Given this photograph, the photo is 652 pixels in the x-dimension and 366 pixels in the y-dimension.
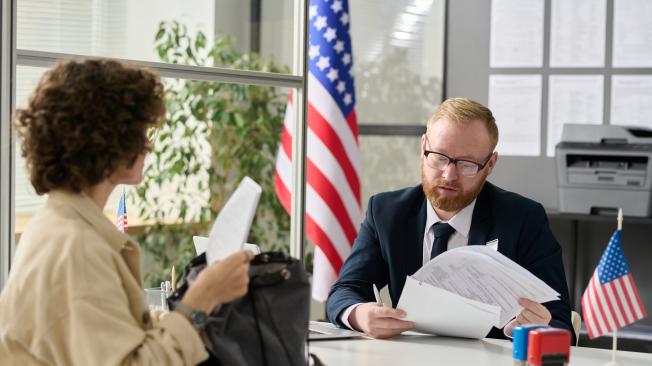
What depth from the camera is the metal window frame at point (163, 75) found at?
2328mm

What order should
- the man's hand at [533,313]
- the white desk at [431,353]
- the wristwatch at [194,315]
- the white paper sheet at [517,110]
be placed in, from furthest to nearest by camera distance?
the white paper sheet at [517,110] < the man's hand at [533,313] < the white desk at [431,353] < the wristwatch at [194,315]

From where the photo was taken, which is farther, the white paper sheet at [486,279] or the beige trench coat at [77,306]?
the white paper sheet at [486,279]

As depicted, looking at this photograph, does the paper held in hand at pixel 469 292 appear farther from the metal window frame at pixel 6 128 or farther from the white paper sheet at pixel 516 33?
the white paper sheet at pixel 516 33

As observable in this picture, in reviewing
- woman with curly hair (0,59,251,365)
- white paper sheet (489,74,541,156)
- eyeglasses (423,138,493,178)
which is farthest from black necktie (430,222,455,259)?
white paper sheet (489,74,541,156)

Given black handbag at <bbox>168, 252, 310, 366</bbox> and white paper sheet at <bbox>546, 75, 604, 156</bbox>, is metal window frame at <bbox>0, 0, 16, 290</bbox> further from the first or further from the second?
white paper sheet at <bbox>546, 75, 604, 156</bbox>

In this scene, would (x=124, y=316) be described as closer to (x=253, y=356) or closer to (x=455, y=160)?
(x=253, y=356)

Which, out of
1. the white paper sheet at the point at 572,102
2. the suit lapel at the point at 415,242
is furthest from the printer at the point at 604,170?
the suit lapel at the point at 415,242

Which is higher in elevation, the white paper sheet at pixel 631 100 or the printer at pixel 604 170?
the white paper sheet at pixel 631 100

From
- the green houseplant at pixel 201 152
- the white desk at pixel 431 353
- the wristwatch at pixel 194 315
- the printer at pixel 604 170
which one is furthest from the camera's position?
the green houseplant at pixel 201 152

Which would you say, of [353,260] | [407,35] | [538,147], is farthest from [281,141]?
[353,260]

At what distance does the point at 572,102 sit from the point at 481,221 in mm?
2360

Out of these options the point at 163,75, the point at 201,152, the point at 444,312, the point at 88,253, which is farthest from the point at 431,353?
the point at 201,152

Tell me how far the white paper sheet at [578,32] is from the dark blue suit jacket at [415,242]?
2.28 meters

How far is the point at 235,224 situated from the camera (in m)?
1.52
